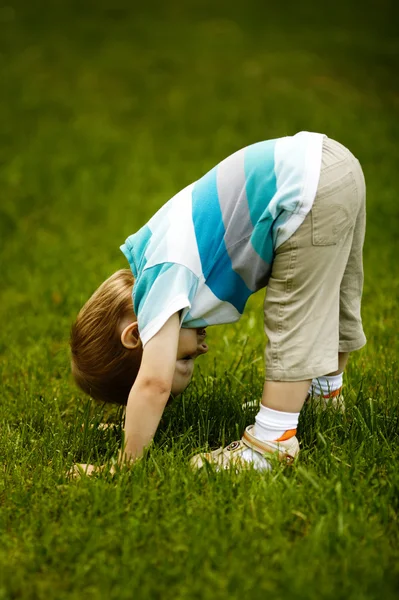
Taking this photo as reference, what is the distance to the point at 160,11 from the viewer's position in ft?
42.0

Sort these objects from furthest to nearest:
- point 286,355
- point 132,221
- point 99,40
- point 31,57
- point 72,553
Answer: point 99,40, point 31,57, point 132,221, point 286,355, point 72,553

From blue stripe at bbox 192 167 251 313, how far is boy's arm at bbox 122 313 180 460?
19cm

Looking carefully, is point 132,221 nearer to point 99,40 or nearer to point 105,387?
point 105,387

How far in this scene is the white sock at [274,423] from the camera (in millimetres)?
2572

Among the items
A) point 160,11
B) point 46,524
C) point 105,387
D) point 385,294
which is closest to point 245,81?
point 160,11

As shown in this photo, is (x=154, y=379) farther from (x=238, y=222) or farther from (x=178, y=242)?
(x=238, y=222)

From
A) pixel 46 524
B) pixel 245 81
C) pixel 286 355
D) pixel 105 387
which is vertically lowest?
pixel 46 524

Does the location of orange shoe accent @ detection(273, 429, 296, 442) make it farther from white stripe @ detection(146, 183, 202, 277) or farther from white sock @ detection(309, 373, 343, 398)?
white stripe @ detection(146, 183, 202, 277)

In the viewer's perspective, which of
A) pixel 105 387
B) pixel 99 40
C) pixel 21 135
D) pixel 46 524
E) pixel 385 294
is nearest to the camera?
pixel 46 524

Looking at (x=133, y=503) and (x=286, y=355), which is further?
(x=286, y=355)

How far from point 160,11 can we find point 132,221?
26.2 ft

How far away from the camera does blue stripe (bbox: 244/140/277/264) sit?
2.49 m

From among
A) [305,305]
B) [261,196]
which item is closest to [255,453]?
[305,305]

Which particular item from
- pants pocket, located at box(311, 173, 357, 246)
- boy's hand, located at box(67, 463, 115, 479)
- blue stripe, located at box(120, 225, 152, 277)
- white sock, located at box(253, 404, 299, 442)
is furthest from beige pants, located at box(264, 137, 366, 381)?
boy's hand, located at box(67, 463, 115, 479)
